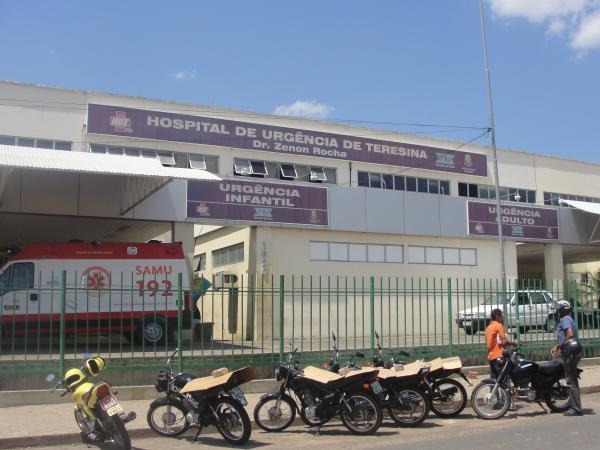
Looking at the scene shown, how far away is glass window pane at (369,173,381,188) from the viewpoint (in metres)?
29.4

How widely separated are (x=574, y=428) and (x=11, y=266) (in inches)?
509

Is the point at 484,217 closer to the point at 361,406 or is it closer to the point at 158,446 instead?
the point at 361,406

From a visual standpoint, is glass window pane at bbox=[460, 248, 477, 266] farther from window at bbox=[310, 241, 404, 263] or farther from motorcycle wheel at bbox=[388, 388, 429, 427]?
motorcycle wheel at bbox=[388, 388, 429, 427]

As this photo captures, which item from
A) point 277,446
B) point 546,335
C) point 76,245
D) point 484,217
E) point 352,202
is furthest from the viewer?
point 484,217

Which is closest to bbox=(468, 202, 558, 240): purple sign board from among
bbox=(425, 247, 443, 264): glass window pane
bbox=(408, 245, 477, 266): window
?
bbox=(408, 245, 477, 266): window

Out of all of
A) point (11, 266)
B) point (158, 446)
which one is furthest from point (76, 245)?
point (158, 446)

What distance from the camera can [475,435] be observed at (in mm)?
8258

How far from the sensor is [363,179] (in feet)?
96.1

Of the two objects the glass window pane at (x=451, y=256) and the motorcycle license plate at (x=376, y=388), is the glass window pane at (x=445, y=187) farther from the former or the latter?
the motorcycle license plate at (x=376, y=388)

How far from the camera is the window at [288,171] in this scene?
27156 millimetres

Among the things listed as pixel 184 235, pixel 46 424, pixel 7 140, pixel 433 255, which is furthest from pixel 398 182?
pixel 46 424

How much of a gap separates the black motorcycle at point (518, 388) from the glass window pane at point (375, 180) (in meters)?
19.9

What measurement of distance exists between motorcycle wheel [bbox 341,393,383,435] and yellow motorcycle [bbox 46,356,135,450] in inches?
116

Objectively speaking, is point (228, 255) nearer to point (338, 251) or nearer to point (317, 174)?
point (338, 251)
